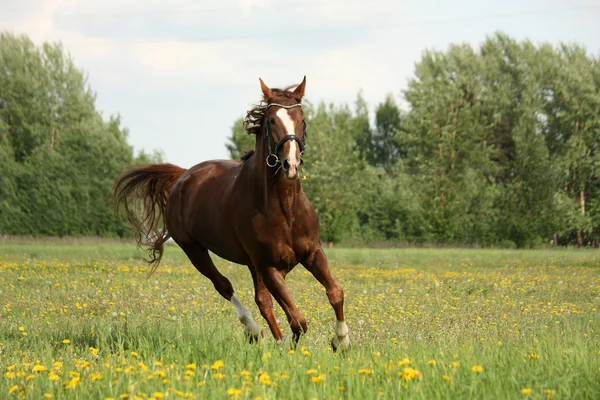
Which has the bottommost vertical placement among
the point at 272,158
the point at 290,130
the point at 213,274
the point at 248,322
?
the point at 248,322

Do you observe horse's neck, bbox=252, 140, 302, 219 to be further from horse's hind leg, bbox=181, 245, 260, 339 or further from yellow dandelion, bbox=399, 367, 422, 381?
yellow dandelion, bbox=399, 367, 422, 381

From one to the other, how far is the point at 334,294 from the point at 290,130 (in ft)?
5.57

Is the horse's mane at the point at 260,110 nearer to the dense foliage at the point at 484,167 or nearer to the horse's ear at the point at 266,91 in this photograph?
the horse's ear at the point at 266,91

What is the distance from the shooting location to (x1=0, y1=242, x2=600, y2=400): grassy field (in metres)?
5.01

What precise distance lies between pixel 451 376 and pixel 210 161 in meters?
5.66

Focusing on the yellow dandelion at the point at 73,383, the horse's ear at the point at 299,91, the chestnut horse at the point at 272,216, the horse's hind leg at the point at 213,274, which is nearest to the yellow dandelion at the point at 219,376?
the yellow dandelion at the point at 73,383

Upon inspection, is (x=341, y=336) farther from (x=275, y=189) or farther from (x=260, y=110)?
(x=260, y=110)

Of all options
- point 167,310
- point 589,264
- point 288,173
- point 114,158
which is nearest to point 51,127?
point 114,158

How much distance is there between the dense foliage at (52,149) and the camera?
46.9m

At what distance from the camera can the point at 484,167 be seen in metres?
53.2

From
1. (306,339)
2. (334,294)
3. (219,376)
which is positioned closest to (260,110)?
(334,294)

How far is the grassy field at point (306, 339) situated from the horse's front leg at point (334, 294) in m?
0.31

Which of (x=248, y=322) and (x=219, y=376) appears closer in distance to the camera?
(x=219, y=376)

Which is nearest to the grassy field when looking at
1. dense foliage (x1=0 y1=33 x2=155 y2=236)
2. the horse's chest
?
the horse's chest
